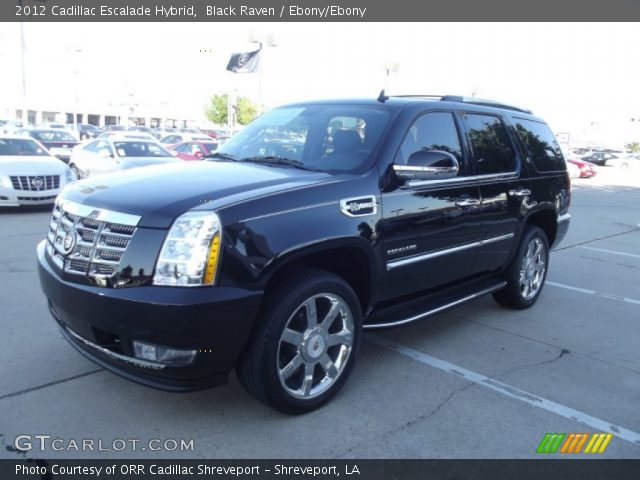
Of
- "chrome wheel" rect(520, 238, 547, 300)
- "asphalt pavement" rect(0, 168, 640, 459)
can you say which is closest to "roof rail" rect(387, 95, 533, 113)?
"chrome wheel" rect(520, 238, 547, 300)

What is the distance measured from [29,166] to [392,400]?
368 inches

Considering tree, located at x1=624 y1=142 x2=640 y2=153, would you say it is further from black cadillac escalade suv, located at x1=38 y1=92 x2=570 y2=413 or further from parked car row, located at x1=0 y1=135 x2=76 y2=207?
black cadillac escalade suv, located at x1=38 y1=92 x2=570 y2=413

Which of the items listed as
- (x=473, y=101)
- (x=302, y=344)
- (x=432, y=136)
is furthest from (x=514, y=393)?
(x=473, y=101)

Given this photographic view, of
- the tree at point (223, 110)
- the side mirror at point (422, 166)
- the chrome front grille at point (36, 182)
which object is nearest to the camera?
the side mirror at point (422, 166)

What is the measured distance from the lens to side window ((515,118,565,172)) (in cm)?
542

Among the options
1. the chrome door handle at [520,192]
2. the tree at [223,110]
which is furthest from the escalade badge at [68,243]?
the tree at [223,110]

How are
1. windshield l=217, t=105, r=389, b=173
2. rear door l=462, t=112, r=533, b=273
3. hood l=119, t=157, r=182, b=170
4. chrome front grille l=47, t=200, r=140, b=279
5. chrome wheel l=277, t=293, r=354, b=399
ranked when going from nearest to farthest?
chrome front grille l=47, t=200, r=140, b=279, chrome wheel l=277, t=293, r=354, b=399, windshield l=217, t=105, r=389, b=173, rear door l=462, t=112, r=533, b=273, hood l=119, t=157, r=182, b=170

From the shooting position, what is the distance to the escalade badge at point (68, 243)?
312cm

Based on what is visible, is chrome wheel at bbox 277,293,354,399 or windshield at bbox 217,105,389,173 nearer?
chrome wheel at bbox 277,293,354,399

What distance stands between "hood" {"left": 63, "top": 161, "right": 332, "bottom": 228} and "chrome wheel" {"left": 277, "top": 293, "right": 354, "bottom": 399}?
2.42 feet

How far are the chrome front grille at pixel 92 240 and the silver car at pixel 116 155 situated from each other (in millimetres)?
10143

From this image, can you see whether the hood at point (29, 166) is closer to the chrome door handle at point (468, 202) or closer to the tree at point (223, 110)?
the chrome door handle at point (468, 202)

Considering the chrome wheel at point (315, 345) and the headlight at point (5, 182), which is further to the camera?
the headlight at point (5, 182)

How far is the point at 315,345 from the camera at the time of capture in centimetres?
336
